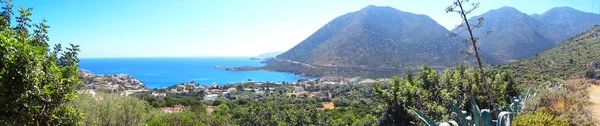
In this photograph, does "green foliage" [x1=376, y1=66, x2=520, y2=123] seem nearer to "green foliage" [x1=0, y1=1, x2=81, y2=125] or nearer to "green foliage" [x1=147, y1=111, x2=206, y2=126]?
"green foliage" [x1=147, y1=111, x2=206, y2=126]

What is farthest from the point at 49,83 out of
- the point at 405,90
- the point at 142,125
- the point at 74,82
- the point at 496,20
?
the point at 496,20

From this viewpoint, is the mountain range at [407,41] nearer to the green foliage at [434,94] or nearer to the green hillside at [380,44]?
the green hillside at [380,44]

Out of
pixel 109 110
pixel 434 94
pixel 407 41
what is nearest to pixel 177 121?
pixel 109 110

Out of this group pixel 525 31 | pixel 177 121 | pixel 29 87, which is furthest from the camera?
pixel 525 31

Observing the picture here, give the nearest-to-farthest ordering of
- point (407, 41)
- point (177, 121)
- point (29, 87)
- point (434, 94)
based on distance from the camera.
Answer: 1. point (29, 87)
2. point (434, 94)
3. point (177, 121)
4. point (407, 41)

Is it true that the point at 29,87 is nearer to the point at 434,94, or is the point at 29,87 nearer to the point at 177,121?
the point at 177,121

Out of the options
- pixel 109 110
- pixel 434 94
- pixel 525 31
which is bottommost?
pixel 109 110

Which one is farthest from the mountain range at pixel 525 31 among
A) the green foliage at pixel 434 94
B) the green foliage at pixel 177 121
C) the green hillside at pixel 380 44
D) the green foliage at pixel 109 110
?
the green foliage at pixel 109 110
